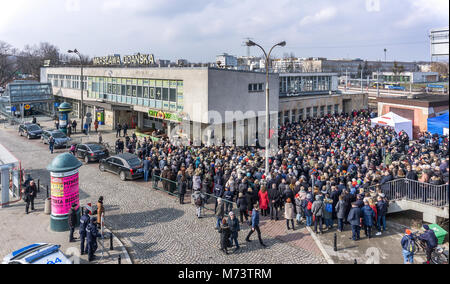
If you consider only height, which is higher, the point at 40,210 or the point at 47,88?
the point at 47,88

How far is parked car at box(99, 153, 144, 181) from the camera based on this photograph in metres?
20.0

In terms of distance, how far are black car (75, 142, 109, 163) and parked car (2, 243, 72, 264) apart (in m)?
14.8

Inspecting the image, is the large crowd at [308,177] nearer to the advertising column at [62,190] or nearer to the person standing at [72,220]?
the advertising column at [62,190]

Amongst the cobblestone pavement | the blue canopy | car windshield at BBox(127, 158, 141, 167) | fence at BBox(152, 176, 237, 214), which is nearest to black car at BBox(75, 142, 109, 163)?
the cobblestone pavement

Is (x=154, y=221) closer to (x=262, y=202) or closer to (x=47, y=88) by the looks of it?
(x=262, y=202)

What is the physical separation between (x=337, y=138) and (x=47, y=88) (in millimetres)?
Result: 42167

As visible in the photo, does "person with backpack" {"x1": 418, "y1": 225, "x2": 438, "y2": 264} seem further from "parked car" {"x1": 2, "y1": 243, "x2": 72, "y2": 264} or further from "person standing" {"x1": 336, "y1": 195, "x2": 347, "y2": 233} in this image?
"parked car" {"x1": 2, "y1": 243, "x2": 72, "y2": 264}

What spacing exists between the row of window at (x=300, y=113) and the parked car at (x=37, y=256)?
29951 millimetres

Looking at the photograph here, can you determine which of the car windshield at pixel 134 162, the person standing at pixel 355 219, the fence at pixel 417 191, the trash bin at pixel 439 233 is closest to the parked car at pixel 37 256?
the person standing at pixel 355 219

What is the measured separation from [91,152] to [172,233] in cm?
1325

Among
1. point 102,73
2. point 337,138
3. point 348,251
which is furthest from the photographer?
point 102,73

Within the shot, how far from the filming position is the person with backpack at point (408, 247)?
34.5ft

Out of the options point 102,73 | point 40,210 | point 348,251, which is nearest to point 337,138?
point 348,251
